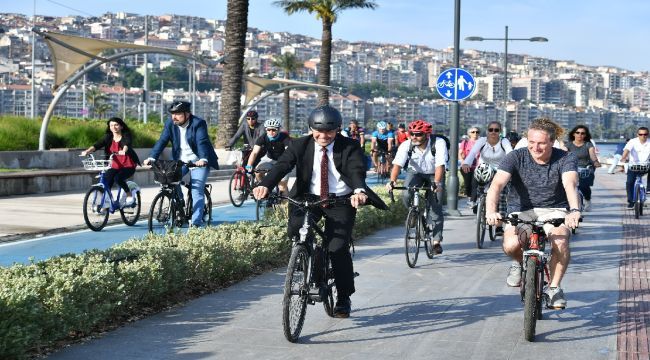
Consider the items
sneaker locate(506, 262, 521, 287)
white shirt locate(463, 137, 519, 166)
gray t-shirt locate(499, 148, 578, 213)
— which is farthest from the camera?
white shirt locate(463, 137, 519, 166)

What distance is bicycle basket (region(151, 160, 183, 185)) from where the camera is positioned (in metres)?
12.7

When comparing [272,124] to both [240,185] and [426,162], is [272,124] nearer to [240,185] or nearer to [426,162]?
[426,162]

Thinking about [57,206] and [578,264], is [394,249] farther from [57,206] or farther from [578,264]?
[57,206]

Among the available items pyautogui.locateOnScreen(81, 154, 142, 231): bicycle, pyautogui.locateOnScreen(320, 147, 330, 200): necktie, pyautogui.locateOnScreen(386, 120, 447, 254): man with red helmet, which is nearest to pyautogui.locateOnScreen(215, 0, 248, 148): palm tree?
pyautogui.locateOnScreen(81, 154, 142, 231): bicycle

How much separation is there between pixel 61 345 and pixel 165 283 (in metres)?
1.55

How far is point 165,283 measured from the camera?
26.2 feet

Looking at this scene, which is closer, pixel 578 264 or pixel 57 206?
pixel 578 264

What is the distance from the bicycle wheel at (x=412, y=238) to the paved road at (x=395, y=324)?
6.1 inches

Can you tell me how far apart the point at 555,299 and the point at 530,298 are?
70cm

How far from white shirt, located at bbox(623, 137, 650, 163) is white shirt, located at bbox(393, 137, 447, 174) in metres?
8.18

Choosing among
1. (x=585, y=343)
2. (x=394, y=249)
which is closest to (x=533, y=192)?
(x=585, y=343)

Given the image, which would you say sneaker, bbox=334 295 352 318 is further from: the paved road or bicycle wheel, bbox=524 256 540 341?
bicycle wheel, bbox=524 256 540 341

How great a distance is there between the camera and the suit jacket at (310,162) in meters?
7.27

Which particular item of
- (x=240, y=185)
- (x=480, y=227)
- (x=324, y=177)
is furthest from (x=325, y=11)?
(x=324, y=177)
